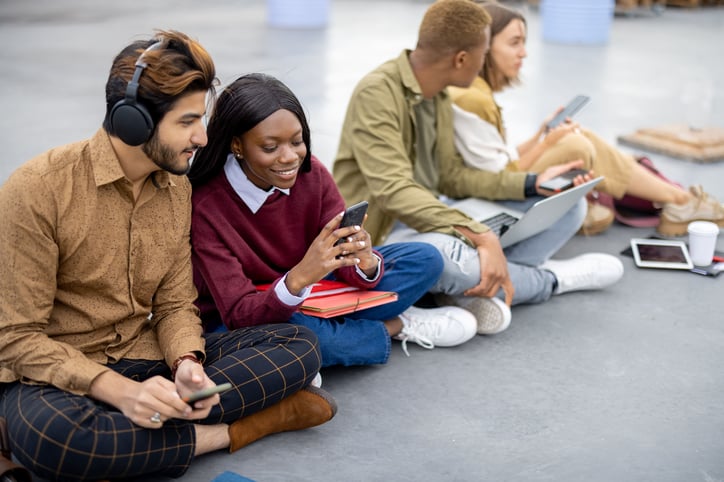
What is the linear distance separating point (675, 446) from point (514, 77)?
1806 mm

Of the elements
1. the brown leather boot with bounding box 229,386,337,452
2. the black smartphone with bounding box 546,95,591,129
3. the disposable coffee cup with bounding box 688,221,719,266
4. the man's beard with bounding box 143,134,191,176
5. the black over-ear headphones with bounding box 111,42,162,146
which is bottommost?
the disposable coffee cup with bounding box 688,221,719,266

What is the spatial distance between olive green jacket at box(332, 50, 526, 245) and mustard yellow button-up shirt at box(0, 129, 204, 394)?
881 millimetres

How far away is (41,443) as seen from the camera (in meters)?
2.00

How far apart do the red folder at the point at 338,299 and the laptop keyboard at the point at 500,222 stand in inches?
28.8

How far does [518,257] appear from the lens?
3455 millimetres

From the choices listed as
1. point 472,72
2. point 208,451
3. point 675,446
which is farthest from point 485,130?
point 208,451

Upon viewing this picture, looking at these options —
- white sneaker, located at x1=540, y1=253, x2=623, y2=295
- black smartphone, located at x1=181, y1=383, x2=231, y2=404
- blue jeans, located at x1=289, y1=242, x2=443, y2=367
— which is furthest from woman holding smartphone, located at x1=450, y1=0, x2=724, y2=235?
black smartphone, located at x1=181, y1=383, x2=231, y2=404

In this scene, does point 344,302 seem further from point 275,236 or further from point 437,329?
point 437,329

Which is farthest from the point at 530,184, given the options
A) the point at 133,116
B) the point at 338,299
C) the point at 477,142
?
the point at 133,116

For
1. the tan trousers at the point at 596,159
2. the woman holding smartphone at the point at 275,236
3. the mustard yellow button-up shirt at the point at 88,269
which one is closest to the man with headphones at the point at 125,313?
the mustard yellow button-up shirt at the point at 88,269

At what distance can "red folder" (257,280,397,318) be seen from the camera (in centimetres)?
263

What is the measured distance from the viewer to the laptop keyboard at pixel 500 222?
11.1 feet

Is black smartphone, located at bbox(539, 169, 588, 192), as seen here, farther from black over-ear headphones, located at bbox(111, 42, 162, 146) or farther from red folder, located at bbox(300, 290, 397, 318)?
black over-ear headphones, located at bbox(111, 42, 162, 146)

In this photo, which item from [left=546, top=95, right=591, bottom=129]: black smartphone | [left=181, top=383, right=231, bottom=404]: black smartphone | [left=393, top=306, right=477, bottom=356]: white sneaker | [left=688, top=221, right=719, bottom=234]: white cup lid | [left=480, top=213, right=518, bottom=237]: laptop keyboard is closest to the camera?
[left=181, top=383, right=231, bottom=404]: black smartphone
